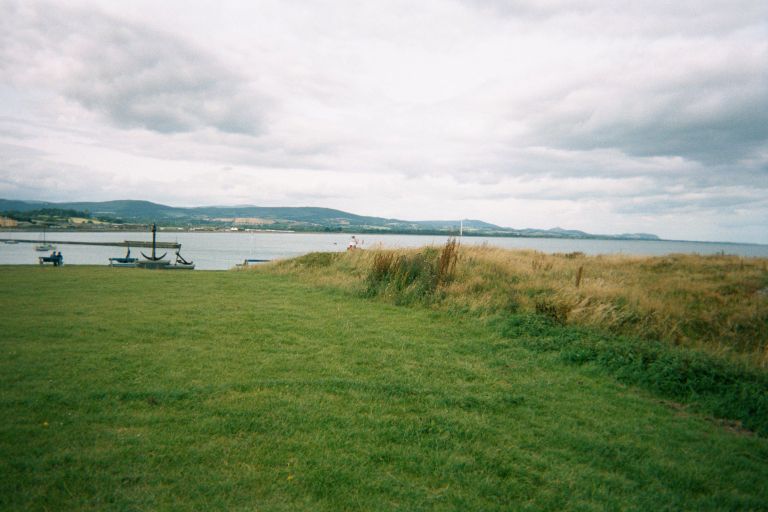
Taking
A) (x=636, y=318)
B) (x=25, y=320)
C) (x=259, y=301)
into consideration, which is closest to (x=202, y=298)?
(x=259, y=301)

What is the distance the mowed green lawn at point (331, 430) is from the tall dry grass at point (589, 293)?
2704 millimetres

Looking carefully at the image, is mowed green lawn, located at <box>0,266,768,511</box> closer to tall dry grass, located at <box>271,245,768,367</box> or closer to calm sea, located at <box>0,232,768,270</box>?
tall dry grass, located at <box>271,245,768,367</box>

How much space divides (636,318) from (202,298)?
10.8 m

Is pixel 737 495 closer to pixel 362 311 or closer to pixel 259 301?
pixel 362 311

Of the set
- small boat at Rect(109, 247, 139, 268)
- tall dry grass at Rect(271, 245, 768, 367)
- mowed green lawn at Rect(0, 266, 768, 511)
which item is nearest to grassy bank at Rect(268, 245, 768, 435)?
tall dry grass at Rect(271, 245, 768, 367)

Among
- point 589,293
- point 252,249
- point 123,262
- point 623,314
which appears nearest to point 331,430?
point 623,314

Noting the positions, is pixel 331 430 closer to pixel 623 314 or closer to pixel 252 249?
pixel 623 314

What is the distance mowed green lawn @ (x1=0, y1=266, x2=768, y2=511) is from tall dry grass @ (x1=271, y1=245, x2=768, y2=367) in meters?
2.70

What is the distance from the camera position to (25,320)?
7965 millimetres

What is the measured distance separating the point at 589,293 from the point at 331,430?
8534 mm

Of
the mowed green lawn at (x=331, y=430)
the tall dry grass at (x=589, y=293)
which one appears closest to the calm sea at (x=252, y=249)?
the tall dry grass at (x=589, y=293)

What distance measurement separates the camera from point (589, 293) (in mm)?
10453

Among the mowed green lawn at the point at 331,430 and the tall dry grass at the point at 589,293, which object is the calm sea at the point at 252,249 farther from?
the mowed green lawn at the point at 331,430

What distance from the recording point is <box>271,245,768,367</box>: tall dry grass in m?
8.78
